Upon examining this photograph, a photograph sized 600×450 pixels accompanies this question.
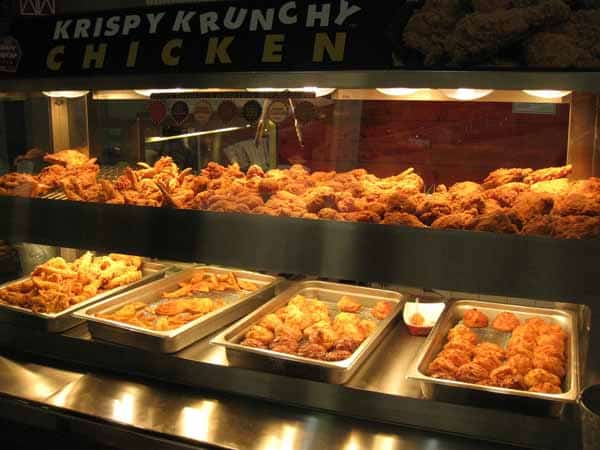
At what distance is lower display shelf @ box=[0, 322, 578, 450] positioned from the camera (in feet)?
6.53

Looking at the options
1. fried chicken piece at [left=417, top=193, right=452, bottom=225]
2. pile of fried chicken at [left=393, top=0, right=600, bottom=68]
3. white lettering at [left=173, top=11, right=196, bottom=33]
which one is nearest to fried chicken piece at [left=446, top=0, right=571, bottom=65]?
pile of fried chicken at [left=393, top=0, right=600, bottom=68]

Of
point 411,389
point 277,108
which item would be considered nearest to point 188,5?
point 277,108

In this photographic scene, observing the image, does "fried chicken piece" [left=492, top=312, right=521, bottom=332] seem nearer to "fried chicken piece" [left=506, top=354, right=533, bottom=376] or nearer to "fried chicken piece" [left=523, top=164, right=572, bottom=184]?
"fried chicken piece" [left=506, top=354, right=533, bottom=376]

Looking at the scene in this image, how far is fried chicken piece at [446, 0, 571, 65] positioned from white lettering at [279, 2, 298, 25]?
1.91 ft

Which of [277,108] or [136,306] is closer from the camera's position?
[277,108]

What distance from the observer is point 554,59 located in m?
1.84

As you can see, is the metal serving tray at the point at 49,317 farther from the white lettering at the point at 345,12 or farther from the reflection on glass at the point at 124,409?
the white lettering at the point at 345,12

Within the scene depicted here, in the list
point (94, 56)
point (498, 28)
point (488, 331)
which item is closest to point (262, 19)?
point (94, 56)

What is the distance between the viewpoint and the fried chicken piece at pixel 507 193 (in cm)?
214

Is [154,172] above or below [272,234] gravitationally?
above

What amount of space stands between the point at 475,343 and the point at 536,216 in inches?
25.7

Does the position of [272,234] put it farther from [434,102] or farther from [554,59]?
[554,59]

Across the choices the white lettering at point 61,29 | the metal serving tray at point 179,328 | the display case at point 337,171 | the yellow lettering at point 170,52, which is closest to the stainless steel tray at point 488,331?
the display case at point 337,171

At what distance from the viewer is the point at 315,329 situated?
2500 millimetres
